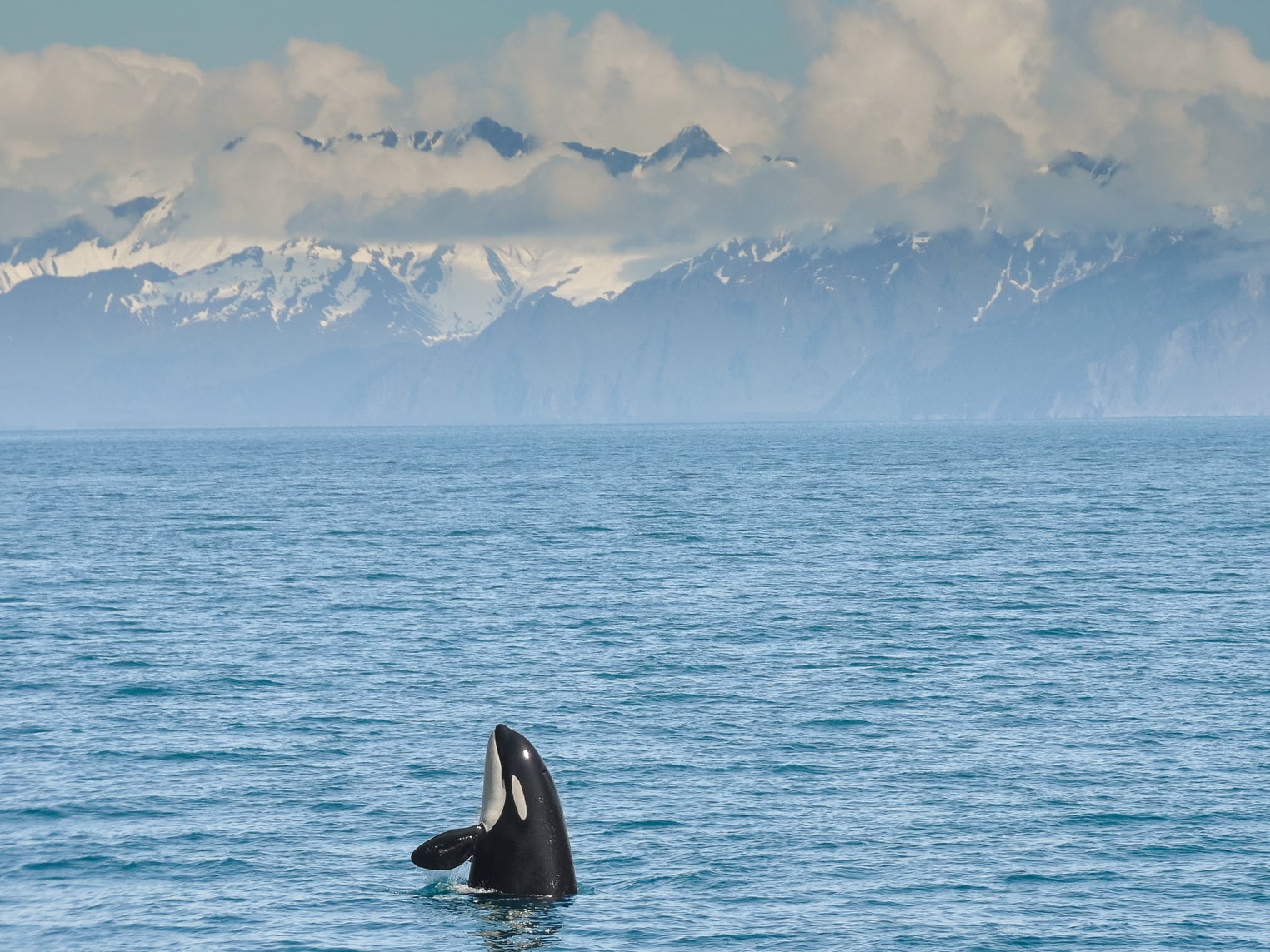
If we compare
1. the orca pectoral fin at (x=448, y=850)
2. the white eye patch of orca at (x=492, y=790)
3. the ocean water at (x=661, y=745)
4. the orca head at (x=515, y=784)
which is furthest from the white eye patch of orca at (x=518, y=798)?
the ocean water at (x=661, y=745)

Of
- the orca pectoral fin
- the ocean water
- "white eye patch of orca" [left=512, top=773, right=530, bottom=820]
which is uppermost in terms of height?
"white eye patch of orca" [left=512, top=773, right=530, bottom=820]

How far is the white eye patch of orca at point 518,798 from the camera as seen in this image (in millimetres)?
25672

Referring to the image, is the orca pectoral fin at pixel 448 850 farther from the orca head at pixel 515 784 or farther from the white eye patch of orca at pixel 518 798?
the white eye patch of orca at pixel 518 798

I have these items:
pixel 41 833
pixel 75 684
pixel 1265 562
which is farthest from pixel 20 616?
pixel 1265 562

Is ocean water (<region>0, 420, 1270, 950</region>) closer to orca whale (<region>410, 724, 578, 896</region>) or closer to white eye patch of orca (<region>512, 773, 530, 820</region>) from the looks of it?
orca whale (<region>410, 724, 578, 896</region>)

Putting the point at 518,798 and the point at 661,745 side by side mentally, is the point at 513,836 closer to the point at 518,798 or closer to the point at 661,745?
the point at 518,798

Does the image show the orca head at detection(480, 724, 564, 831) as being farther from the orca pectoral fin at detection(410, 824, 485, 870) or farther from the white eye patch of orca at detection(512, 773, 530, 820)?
the orca pectoral fin at detection(410, 824, 485, 870)

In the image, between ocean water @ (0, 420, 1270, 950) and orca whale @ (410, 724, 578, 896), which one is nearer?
orca whale @ (410, 724, 578, 896)

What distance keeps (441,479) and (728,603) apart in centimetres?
12277

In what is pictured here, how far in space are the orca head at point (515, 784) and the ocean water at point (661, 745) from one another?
2.02 metres

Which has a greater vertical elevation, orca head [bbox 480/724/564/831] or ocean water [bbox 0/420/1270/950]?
orca head [bbox 480/724/564/831]

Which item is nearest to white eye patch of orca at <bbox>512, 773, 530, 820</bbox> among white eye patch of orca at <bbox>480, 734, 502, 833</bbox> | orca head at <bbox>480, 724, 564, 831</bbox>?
orca head at <bbox>480, 724, 564, 831</bbox>

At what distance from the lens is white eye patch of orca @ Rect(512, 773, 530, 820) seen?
1011 inches

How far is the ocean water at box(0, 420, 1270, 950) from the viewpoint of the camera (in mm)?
27953
